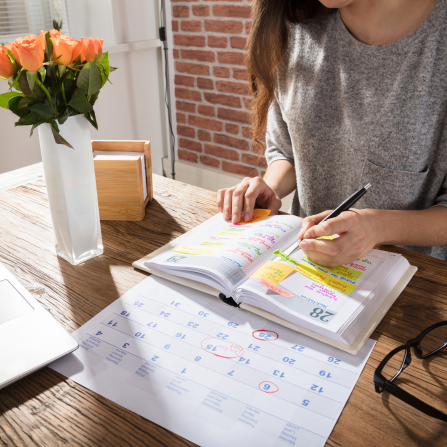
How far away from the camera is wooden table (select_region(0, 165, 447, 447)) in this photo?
447 mm

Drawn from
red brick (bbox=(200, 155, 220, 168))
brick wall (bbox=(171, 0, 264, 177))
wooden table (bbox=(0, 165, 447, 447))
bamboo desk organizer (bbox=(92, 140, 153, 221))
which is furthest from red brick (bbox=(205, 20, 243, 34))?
bamboo desk organizer (bbox=(92, 140, 153, 221))

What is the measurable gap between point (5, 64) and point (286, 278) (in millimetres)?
535

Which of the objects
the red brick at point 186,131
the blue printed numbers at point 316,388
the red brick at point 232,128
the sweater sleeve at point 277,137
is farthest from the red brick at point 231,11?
the blue printed numbers at point 316,388

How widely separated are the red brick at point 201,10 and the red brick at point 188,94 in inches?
16.1

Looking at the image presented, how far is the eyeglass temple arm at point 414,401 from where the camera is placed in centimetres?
45

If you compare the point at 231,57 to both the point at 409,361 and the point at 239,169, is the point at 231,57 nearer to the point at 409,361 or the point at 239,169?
the point at 239,169

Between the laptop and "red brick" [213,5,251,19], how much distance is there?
6.10 ft

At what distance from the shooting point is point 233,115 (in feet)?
7.68

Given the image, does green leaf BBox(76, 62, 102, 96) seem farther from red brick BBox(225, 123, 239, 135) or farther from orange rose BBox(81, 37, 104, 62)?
red brick BBox(225, 123, 239, 135)

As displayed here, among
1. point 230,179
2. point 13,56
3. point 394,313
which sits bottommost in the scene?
point 230,179

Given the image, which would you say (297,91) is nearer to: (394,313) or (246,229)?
(246,229)

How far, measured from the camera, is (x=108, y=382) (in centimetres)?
51

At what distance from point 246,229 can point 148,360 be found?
37 cm

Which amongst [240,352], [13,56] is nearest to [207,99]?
[13,56]
